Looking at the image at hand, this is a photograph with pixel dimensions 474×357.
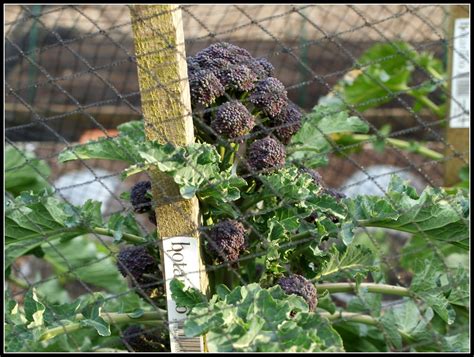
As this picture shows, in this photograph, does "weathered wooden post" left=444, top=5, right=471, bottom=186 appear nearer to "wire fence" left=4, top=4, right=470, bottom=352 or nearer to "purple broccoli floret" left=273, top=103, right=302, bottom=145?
"wire fence" left=4, top=4, right=470, bottom=352

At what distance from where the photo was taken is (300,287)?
161 centimetres

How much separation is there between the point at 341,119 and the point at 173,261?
49 centimetres

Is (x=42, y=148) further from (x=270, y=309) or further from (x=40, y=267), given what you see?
(x=270, y=309)

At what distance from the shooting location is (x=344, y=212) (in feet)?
5.45

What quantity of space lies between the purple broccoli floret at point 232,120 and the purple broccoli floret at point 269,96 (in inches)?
1.9

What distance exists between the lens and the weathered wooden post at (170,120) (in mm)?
1593

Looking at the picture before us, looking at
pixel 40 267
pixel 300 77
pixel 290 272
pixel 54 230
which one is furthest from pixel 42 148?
pixel 290 272

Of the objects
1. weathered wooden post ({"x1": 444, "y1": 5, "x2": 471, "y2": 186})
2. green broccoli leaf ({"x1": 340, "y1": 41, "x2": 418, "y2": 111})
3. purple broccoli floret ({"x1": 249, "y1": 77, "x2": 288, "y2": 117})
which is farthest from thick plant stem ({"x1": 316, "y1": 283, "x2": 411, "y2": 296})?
green broccoli leaf ({"x1": 340, "y1": 41, "x2": 418, "y2": 111})

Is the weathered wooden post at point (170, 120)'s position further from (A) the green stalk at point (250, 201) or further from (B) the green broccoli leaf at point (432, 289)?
(B) the green broccoli leaf at point (432, 289)

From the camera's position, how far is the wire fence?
5.36 feet

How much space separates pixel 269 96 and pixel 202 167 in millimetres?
200

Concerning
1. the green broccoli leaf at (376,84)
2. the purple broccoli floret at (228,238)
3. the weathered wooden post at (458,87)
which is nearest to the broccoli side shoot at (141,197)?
the purple broccoli floret at (228,238)

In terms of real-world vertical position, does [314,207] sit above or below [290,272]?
above

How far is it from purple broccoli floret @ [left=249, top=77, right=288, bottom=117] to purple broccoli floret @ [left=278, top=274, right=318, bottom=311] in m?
0.30
